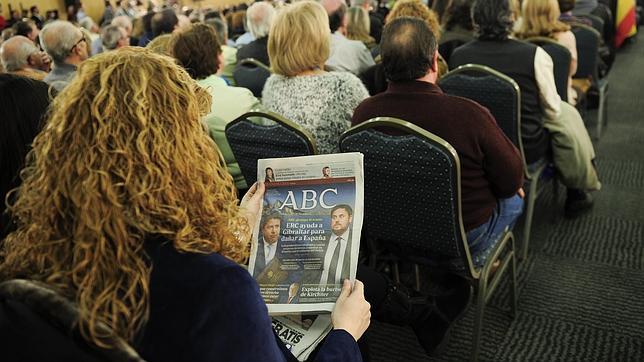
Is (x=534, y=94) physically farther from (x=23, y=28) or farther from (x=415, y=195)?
(x=23, y=28)

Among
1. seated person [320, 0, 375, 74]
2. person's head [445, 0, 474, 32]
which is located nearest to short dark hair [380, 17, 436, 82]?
seated person [320, 0, 375, 74]

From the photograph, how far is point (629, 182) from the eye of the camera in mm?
3314

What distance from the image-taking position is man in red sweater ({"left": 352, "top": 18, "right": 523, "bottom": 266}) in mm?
1674

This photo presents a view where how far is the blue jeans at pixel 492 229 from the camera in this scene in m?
1.85

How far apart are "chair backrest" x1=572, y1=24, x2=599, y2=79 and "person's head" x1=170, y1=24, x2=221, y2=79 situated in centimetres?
221

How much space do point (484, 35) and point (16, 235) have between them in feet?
7.51

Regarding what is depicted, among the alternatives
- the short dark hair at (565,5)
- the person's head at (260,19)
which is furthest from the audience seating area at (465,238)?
the person's head at (260,19)

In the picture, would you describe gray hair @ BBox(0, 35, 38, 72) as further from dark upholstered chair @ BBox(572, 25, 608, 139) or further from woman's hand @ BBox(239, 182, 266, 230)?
dark upholstered chair @ BBox(572, 25, 608, 139)

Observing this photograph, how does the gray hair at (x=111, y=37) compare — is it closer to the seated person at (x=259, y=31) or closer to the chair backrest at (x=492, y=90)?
the seated person at (x=259, y=31)

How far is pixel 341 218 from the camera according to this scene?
3.73 ft

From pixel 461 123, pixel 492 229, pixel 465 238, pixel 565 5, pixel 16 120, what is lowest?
pixel 492 229

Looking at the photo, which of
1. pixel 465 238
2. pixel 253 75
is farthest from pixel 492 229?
pixel 253 75

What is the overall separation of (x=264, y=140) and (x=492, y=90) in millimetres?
941

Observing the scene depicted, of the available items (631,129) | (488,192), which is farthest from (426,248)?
(631,129)
